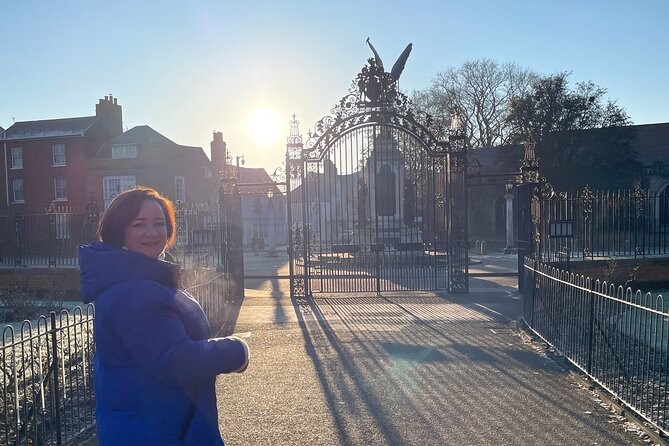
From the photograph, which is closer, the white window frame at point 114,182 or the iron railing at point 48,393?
the iron railing at point 48,393

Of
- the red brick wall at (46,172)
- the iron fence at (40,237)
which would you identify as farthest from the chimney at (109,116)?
the iron fence at (40,237)

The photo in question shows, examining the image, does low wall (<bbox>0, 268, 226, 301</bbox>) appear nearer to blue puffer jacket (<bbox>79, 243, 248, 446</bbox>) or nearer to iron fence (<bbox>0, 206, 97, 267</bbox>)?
iron fence (<bbox>0, 206, 97, 267</bbox>)

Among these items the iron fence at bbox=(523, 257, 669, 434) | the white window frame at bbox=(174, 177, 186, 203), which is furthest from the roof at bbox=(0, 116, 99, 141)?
the iron fence at bbox=(523, 257, 669, 434)

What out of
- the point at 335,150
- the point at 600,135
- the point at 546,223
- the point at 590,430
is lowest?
the point at 590,430

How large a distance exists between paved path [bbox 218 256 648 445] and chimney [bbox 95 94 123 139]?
3341 centimetres

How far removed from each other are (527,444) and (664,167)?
38.8 m

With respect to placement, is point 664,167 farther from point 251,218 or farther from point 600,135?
point 251,218

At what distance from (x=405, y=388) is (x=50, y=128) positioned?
39.5 m

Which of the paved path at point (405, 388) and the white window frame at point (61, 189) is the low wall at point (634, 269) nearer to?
the paved path at point (405, 388)

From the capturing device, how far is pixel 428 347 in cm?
877

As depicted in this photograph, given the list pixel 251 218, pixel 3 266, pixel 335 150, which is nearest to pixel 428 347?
pixel 335 150

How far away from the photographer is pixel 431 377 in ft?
23.4

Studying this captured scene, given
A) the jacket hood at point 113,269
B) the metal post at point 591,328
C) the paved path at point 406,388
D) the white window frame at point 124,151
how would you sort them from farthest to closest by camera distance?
the white window frame at point 124,151 < the metal post at point 591,328 < the paved path at point 406,388 < the jacket hood at point 113,269

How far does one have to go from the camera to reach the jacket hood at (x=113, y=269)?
2.31 m
